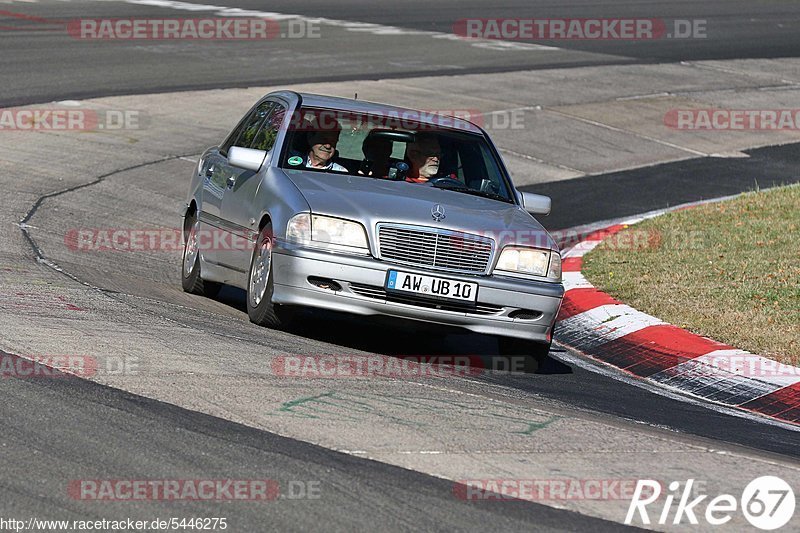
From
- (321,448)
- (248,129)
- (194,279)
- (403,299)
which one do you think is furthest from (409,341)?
(321,448)

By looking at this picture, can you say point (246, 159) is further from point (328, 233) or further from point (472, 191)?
point (472, 191)

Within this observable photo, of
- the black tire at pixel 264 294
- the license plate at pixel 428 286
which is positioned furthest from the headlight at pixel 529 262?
the black tire at pixel 264 294

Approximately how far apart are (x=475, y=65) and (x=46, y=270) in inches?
608

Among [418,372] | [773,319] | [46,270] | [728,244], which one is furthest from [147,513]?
[728,244]

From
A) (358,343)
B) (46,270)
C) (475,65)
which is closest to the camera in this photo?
(358,343)

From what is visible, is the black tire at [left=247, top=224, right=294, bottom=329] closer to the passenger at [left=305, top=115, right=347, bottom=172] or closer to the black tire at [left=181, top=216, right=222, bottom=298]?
the passenger at [left=305, top=115, right=347, bottom=172]

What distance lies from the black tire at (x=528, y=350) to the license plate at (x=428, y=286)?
0.56 meters

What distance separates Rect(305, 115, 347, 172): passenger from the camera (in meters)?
9.43

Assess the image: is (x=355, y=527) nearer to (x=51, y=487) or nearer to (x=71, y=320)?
(x=51, y=487)

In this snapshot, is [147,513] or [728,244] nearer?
[147,513]

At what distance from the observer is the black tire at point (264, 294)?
8.62 m

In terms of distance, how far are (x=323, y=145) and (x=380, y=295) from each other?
1638 mm

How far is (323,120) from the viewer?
32.0 ft

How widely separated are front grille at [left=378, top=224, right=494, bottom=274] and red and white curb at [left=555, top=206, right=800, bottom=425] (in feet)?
4.95
